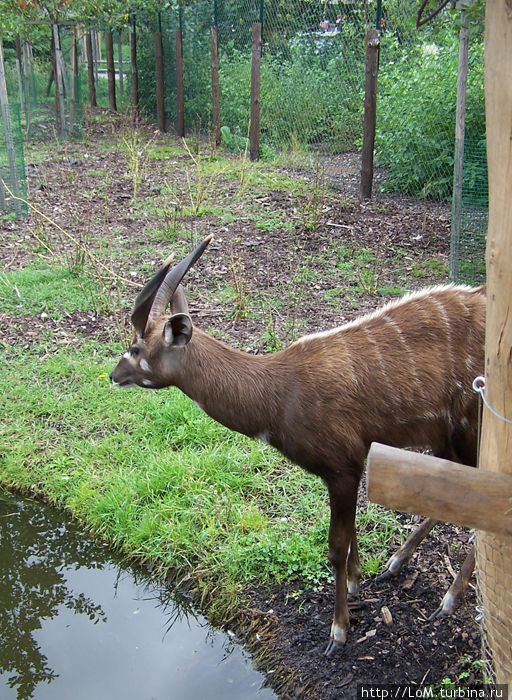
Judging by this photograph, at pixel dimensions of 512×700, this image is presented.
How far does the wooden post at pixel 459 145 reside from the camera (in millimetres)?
5934

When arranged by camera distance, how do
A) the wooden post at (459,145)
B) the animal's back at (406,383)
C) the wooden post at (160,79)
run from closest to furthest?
the animal's back at (406,383) < the wooden post at (459,145) < the wooden post at (160,79)

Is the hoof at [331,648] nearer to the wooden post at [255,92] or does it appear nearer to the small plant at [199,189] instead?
the small plant at [199,189]

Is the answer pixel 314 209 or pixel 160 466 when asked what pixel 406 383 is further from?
pixel 314 209

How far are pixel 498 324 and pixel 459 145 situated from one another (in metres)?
4.38

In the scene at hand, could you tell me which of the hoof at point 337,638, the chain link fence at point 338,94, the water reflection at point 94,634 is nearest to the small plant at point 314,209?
the chain link fence at point 338,94

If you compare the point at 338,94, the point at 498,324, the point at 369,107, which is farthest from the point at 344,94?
the point at 498,324

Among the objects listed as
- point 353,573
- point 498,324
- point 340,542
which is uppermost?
point 498,324

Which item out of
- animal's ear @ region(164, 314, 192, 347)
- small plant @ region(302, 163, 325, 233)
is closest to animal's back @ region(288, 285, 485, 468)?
animal's ear @ region(164, 314, 192, 347)

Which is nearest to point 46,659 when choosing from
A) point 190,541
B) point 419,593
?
point 190,541

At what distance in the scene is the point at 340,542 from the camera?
3342mm

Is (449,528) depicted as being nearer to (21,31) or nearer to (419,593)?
(419,593)

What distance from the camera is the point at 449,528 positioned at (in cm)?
415

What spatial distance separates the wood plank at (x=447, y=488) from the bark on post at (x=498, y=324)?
0.34ft

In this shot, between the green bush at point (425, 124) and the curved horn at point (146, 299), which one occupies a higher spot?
the green bush at point (425, 124)
